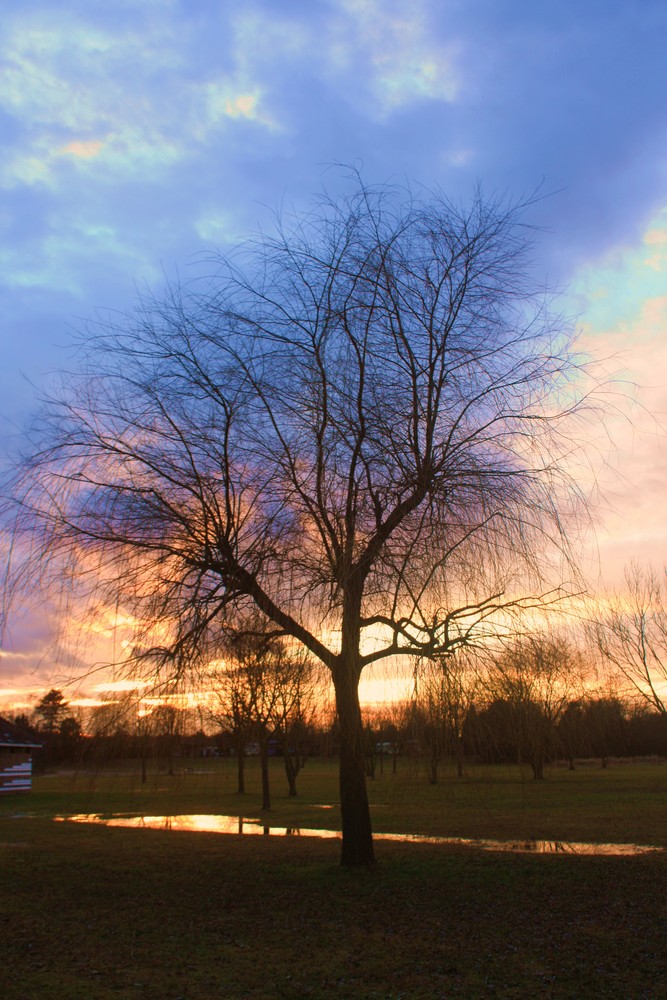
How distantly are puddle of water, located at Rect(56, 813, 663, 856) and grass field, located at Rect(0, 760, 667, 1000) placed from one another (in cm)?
104

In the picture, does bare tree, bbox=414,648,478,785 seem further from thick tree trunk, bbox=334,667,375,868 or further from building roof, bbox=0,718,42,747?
building roof, bbox=0,718,42,747

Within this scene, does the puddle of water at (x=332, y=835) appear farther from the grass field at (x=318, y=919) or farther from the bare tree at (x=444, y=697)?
the bare tree at (x=444, y=697)

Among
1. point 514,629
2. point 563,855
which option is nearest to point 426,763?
point 514,629

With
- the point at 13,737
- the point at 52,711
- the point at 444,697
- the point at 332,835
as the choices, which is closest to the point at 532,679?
the point at 444,697

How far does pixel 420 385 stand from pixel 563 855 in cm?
823

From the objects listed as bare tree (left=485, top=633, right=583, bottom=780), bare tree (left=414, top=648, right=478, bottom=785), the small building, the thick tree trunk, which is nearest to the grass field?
the thick tree trunk

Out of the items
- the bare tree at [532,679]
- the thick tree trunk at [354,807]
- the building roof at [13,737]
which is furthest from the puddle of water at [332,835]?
the building roof at [13,737]

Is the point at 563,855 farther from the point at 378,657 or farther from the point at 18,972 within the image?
the point at 18,972

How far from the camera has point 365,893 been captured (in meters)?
9.72

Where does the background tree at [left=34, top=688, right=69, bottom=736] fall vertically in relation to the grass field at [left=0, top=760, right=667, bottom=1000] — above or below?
above

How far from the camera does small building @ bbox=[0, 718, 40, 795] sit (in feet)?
125

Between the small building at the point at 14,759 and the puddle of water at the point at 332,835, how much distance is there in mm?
14339

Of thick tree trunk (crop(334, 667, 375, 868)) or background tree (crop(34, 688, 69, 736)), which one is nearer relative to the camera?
background tree (crop(34, 688, 69, 736))

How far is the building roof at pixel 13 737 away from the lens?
38.8 m
